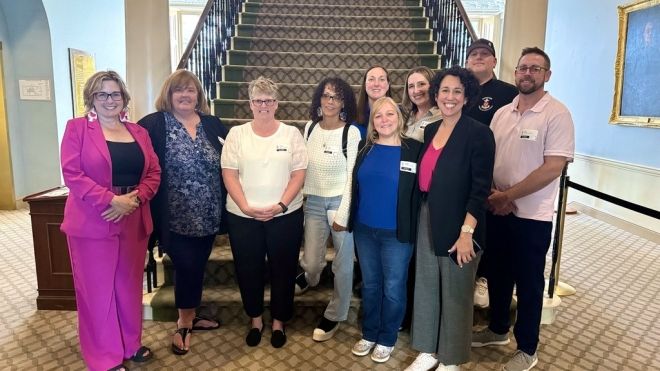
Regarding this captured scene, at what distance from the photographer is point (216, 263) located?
3.16 m

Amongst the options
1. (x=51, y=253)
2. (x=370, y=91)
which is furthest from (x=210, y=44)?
(x=370, y=91)

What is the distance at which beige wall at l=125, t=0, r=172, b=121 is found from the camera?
3486mm

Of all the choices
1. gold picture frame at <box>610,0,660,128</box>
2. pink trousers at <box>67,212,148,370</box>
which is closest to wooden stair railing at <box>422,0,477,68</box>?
gold picture frame at <box>610,0,660,128</box>

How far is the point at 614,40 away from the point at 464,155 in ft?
17.3

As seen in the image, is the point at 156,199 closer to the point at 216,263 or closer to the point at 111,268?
the point at 111,268

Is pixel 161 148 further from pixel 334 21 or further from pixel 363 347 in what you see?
pixel 334 21

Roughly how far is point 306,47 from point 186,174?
155 inches

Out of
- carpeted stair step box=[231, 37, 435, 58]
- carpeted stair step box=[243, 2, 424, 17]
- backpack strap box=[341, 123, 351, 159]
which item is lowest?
backpack strap box=[341, 123, 351, 159]

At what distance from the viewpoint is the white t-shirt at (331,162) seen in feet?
8.00

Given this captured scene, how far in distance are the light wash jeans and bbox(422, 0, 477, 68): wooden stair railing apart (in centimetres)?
285

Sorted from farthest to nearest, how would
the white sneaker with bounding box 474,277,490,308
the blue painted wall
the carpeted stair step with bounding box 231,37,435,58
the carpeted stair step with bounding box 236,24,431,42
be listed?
the carpeted stair step with bounding box 236,24,431,42
the carpeted stair step with bounding box 231,37,435,58
the blue painted wall
the white sneaker with bounding box 474,277,490,308

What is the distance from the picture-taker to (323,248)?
263 centimetres

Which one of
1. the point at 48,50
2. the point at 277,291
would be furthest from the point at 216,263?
the point at 48,50

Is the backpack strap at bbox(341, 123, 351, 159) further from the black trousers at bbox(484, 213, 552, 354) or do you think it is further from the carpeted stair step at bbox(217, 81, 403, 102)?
the carpeted stair step at bbox(217, 81, 403, 102)
